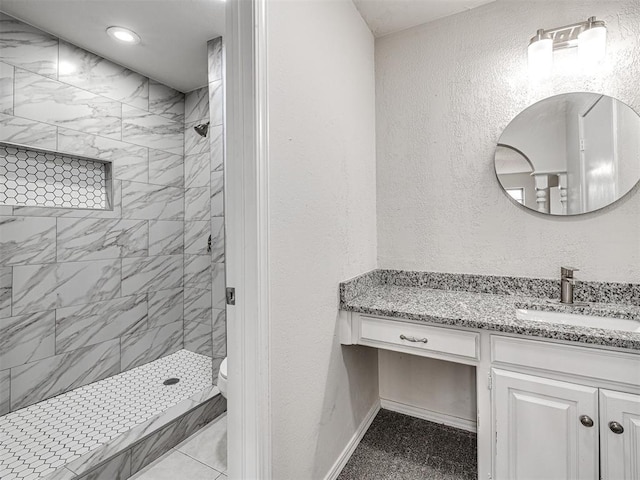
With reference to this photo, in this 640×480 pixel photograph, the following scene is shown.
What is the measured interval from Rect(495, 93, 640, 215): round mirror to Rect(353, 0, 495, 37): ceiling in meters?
0.70

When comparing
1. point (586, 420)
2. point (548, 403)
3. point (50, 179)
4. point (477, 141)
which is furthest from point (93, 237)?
point (586, 420)

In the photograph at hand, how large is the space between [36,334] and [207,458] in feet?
4.61

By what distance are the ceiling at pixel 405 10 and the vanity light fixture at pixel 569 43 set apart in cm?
40

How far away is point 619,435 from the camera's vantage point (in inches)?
39.7

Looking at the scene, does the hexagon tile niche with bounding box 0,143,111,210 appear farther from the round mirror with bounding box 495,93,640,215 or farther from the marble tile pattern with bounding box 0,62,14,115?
the round mirror with bounding box 495,93,640,215

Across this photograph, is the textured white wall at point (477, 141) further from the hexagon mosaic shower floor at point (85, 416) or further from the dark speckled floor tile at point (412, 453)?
the hexagon mosaic shower floor at point (85, 416)

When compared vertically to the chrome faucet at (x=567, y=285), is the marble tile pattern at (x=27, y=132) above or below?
above

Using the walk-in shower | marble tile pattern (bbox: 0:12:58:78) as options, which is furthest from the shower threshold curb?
marble tile pattern (bbox: 0:12:58:78)

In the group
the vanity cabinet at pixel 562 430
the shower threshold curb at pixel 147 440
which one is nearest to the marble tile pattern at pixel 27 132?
the shower threshold curb at pixel 147 440

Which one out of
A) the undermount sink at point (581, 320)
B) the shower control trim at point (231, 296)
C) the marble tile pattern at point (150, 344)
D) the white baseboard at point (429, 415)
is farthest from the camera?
the marble tile pattern at point (150, 344)

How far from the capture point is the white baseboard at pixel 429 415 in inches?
68.0

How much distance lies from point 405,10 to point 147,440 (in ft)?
8.69

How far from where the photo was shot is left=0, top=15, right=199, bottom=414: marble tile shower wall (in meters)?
1.91

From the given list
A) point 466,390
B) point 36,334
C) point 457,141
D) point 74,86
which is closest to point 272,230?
point 457,141
